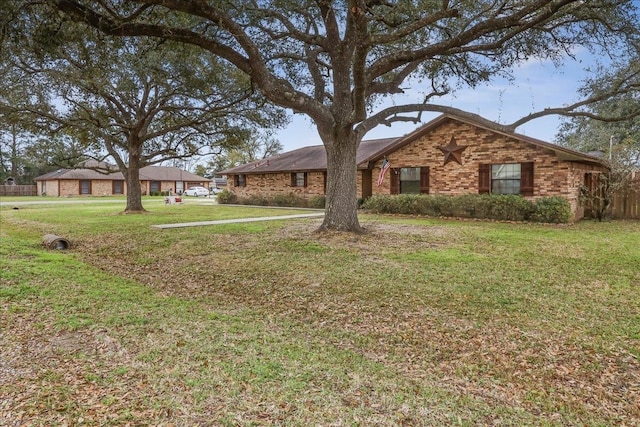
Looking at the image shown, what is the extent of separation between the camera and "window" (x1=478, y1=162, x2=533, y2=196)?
16.2 metres

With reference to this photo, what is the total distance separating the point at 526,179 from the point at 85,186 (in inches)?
1874

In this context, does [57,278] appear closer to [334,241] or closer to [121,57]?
[334,241]

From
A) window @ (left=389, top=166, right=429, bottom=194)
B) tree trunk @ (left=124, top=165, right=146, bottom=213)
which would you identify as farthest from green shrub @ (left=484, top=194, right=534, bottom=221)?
tree trunk @ (left=124, top=165, right=146, bottom=213)

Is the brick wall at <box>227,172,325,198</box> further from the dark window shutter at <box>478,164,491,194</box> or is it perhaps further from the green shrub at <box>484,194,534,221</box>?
the green shrub at <box>484,194,534,221</box>

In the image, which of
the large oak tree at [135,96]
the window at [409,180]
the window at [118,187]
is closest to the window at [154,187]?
the window at [118,187]

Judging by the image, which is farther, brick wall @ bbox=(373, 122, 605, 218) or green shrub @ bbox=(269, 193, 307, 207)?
green shrub @ bbox=(269, 193, 307, 207)

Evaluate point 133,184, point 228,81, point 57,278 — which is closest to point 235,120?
point 228,81

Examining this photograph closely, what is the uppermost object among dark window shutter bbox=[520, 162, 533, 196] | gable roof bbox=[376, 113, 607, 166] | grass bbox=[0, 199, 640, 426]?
gable roof bbox=[376, 113, 607, 166]

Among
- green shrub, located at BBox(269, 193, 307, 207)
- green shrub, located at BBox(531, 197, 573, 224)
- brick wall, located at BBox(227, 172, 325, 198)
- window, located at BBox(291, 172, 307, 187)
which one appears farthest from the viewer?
window, located at BBox(291, 172, 307, 187)

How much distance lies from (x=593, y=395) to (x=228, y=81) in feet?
52.3

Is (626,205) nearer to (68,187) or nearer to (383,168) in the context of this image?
(383,168)

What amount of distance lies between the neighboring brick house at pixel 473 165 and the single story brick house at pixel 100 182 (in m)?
31.9

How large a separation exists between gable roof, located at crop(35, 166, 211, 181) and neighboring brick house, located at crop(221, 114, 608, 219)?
31.9m

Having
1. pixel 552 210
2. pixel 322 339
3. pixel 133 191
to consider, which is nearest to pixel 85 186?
pixel 133 191
